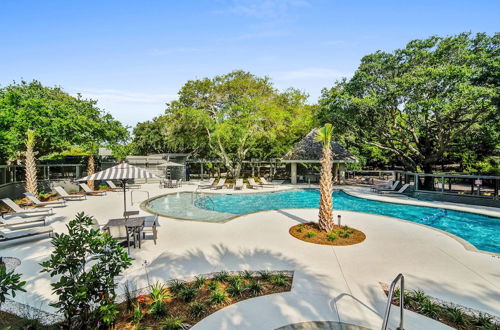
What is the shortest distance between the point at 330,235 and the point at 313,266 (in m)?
2.20

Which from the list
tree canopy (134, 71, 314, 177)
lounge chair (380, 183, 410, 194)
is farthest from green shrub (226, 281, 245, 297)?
tree canopy (134, 71, 314, 177)

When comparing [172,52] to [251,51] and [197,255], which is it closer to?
[251,51]

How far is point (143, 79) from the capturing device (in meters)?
15.3

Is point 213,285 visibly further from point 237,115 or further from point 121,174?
point 237,115

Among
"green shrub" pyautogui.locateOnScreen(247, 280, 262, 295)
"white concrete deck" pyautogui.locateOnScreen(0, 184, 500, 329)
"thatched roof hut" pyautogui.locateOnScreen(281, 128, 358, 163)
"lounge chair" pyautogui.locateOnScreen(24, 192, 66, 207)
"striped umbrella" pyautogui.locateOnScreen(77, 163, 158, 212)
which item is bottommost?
"white concrete deck" pyautogui.locateOnScreen(0, 184, 500, 329)

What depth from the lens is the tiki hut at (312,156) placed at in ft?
68.7

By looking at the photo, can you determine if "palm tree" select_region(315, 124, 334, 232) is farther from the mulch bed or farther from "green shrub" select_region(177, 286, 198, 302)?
"green shrub" select_region(177, 286, 198, 302)

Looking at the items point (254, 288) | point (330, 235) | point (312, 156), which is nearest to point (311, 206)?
point (330, 235)

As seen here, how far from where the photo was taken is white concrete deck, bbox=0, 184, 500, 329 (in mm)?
3902

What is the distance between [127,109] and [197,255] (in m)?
16.4

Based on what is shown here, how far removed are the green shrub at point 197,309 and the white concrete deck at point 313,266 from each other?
0.74ft

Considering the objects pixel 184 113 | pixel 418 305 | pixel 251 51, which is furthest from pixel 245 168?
pixel 418 305

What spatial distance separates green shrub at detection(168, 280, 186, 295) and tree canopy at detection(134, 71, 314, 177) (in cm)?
1716

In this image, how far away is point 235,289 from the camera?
4.47m
